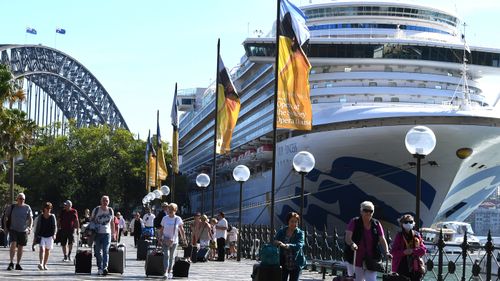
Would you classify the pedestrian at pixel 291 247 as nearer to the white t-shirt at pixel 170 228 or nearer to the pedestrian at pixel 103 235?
the white t-shirt at pixel 170 228

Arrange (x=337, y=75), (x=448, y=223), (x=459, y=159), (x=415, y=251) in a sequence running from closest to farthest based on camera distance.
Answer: (x=415, y=251), (x=459, y=159), (x=448, y=223), (x=337, y=75)

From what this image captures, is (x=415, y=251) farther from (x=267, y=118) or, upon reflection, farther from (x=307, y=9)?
(x=307, y=9)

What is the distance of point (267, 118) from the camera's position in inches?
1838

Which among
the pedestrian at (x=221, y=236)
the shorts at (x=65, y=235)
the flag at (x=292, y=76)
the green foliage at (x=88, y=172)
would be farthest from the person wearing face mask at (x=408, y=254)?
the green foliage at (x=88, y=172)

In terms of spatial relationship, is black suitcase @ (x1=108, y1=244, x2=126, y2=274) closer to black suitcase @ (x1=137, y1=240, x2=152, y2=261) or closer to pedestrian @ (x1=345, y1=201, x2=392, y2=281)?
black suitcase @ (x1=137, y1=240, x2=152, y2=261)

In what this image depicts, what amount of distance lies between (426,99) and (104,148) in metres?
55.9

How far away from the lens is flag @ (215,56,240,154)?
26587mm

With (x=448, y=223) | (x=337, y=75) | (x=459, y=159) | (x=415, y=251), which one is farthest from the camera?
(x=337, y=75)

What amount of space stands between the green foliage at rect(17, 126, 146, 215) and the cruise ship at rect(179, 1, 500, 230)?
38.3m

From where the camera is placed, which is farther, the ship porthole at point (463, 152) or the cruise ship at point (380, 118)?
the cruise ship at point (380, 118)

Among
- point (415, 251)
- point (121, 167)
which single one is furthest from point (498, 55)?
point (121, 167)

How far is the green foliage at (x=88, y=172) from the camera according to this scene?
89.4 meters

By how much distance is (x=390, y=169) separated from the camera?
1505 inches

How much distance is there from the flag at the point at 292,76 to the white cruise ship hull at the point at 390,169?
17187 millimetres
